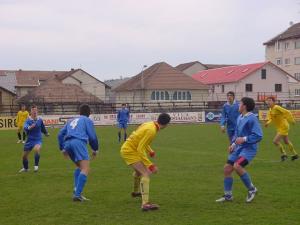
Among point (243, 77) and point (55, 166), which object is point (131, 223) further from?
point (243, 77)

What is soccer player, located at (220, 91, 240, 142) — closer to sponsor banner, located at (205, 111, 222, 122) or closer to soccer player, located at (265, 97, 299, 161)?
soccer player, located at (265, 97, 299, 161)

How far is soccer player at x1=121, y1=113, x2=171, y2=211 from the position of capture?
348 inches

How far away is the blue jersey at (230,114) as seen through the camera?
50.5 ft

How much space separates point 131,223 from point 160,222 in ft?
1.49

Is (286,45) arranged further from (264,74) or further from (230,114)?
(230,114)

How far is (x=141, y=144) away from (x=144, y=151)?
0.63 ft

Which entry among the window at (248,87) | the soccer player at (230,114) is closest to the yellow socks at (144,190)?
the soccer player at (230,114)

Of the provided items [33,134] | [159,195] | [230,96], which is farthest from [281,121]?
[33,134]

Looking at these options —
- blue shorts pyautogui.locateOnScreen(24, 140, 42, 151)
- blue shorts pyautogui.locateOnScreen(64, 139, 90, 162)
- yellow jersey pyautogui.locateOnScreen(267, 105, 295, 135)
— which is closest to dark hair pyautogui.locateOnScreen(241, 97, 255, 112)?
blue shorts pyautogui.locateOnScreen(64, 139, 90, 162)

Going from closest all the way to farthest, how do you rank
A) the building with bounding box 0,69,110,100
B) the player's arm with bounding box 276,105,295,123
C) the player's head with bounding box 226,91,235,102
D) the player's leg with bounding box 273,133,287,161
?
the player's head with bounding box 226,91,235,102 < the player's leg with bounding box 273,133,287,161 < the player's arm with bounding box 276,105,295,123 < the building with bounding box 0,69,110,100

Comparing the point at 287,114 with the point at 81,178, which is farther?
the point at 287,114

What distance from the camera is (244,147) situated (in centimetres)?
947

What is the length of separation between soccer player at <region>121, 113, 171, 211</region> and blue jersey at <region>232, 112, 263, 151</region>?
151 centimetres

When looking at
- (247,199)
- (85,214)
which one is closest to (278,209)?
(247,199)
